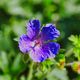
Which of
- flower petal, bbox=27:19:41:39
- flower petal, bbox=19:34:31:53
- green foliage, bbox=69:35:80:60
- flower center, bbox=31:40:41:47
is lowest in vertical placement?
green foliage, bbox=69:35:80:60

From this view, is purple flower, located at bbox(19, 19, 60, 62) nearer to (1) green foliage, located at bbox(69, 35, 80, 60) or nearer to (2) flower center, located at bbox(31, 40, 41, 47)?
(2) flower center, located at bbox(31, 40, 41, 47)

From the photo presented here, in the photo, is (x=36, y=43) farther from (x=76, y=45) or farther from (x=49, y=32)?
(x=76, y=45)

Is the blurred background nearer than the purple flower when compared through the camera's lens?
No

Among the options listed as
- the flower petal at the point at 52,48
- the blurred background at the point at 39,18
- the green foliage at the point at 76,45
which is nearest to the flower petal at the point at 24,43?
the flower petal at the point at 52,48

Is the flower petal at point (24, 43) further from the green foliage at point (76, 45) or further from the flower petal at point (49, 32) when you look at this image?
the green foliage at point (76, 45)

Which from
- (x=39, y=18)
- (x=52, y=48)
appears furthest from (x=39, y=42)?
(x=39, y=18)

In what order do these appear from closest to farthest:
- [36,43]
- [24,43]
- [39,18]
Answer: [24,43] → [36,43] → [39,18]

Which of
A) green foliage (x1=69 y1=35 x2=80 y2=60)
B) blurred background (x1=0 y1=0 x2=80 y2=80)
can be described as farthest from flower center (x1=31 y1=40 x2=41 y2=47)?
blurred background (x1=0 y1=0 x2=80 y2=80)
